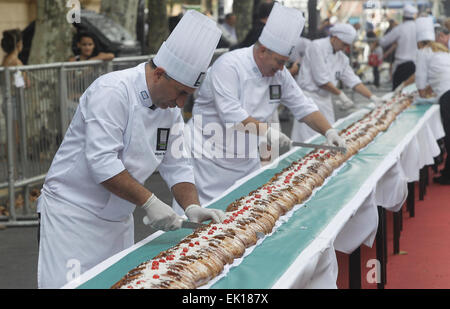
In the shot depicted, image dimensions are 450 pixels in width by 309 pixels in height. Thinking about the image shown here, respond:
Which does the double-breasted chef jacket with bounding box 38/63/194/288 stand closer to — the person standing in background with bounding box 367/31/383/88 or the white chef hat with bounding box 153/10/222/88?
the white chef hat with bounding box 153/10/222/88

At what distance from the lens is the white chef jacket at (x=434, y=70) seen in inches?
308

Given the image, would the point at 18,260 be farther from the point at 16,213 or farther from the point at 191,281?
the point at 191,281

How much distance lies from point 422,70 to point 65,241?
231 inches

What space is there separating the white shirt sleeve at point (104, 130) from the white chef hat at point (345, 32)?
448 cm

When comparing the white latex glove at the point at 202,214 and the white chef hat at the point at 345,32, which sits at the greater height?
the white chef hat at the point at 345,32

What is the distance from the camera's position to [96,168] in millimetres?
2744

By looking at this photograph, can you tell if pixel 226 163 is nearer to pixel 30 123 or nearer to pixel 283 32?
pixel 283 32

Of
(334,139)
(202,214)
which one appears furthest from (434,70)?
(202,214)

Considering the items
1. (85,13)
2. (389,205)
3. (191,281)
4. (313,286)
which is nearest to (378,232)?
(389,205)

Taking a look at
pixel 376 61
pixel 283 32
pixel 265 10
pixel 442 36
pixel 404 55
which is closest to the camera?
pixel 283 32

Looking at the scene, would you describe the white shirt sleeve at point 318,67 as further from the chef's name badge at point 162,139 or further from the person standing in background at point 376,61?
the person standing in background at point 376,61

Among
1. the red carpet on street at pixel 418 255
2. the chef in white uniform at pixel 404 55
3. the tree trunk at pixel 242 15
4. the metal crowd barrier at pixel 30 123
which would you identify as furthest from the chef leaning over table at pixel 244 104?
the tree trunk at pixel 242 15
